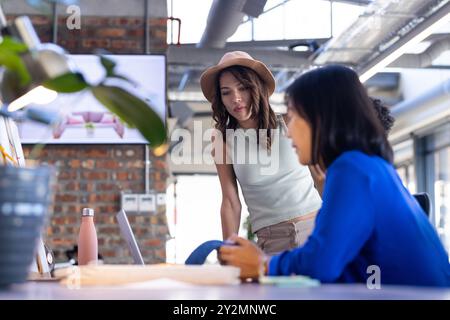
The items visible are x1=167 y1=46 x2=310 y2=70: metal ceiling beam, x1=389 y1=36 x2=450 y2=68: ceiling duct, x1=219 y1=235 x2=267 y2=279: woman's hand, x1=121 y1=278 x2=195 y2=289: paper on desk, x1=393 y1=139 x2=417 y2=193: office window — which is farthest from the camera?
x1=393 y1=139 x2=417 y2=193: office window

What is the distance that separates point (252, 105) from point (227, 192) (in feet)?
1.14

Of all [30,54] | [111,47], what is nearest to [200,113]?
[111,47]

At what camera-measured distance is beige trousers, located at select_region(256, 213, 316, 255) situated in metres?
2.58

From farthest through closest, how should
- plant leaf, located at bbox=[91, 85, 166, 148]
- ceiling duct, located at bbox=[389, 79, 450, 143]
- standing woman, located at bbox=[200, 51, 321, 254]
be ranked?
ceiling duct, located at bbox=[389, 79, 450, 143] → standing woman, located at bbox=[200, 51, 321, 254] → plant leaf, located at bbox=[91, 85, 166, 148]

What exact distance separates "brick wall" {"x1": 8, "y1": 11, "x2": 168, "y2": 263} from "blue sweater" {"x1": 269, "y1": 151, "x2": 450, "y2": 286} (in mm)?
3839

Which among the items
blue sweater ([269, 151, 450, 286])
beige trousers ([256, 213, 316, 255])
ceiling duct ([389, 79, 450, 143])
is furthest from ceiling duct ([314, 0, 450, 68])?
blue sweater ([269, 151, 450, 286])

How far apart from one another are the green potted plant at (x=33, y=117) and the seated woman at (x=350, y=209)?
0.46 meters

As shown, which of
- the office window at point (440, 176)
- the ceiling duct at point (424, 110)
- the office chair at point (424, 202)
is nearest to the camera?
the office chair at point (424, 202)

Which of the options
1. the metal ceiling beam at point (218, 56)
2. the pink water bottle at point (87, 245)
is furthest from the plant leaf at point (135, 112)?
the metal ceiling beam at point (218, 56)

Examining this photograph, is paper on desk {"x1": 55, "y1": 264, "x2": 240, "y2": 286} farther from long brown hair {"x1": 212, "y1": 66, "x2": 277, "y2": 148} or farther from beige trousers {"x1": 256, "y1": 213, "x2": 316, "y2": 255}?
long brown hair {"x1": 212, "y1": 66, "x2": 277, "y2": 148}

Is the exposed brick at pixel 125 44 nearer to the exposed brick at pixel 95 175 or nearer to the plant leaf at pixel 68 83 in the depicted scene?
the exposed brick at pixel 95 175

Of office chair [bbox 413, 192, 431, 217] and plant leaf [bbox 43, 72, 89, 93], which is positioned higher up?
plant leaf [bbox 43, 72, 89, 93]

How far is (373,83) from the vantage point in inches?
354

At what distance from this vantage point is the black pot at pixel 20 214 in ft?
3.12
